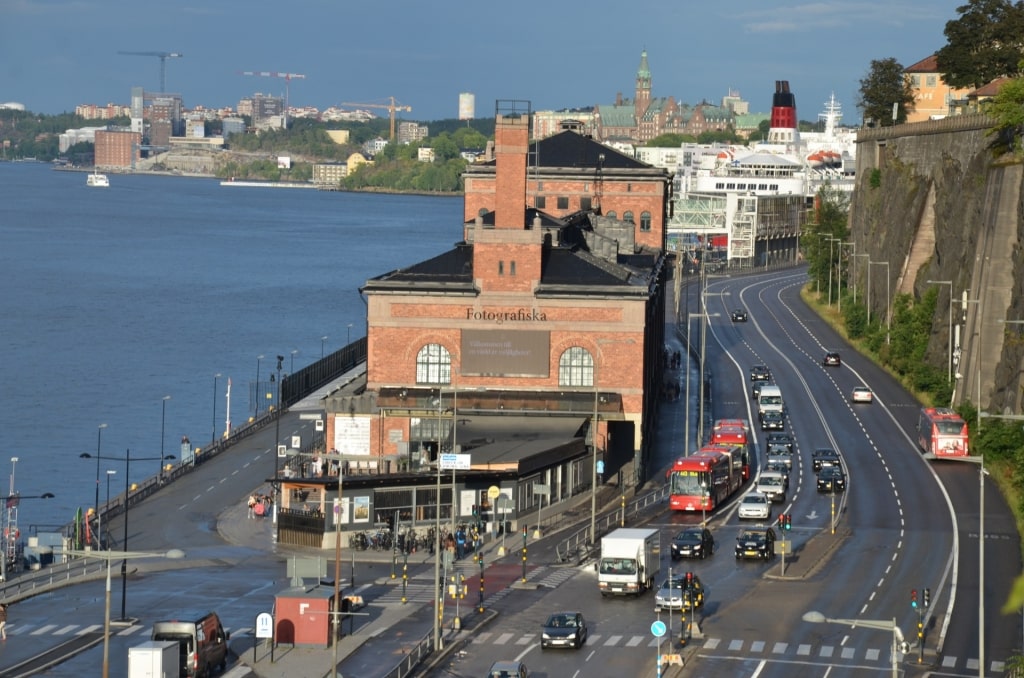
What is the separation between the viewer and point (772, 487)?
78938mm

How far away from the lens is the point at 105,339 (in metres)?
175

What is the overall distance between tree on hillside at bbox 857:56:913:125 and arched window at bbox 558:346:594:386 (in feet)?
297

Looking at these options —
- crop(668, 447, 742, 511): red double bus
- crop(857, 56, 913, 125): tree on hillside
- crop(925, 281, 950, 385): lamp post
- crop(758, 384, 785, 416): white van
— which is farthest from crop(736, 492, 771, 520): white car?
crop(857, 56, 913, 125): tree on hillside

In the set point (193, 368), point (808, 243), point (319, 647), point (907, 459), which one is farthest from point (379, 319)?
point (808, 243)

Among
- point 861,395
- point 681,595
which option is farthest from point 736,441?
point 681,595

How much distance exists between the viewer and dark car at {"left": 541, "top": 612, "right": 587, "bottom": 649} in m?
52.5

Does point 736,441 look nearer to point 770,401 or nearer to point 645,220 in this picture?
point 770,401

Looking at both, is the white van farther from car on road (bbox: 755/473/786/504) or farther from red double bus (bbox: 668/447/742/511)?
red double bus (bbox: 668/447/742/511)

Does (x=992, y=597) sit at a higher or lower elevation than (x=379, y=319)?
lower

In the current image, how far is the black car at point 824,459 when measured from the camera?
276ft

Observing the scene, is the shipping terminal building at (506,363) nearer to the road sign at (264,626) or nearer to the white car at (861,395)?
the white car at (861,395)

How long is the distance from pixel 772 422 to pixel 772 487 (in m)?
19.4

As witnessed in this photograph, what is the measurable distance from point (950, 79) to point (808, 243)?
40163mm

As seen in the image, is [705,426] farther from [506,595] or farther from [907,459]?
[506,595]
